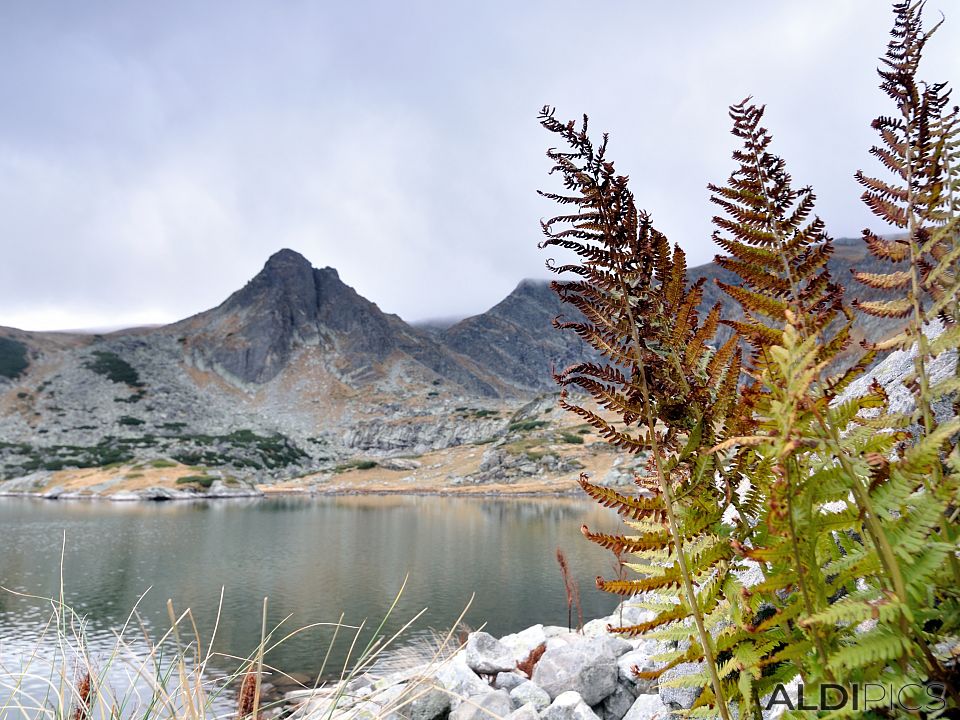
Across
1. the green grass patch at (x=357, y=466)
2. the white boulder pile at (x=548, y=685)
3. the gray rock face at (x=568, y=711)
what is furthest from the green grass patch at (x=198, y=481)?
the gray rock face at (x=568, y=711)

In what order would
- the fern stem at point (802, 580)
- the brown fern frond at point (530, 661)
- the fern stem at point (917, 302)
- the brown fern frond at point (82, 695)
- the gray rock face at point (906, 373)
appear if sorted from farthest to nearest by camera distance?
the brown fern frond at point (530, 661) → the gray rock face at point (906, 373) → the brown fern frond at point (82, 695) → the fern stem at point (917, 302) → the fern stem at point (802, 580)

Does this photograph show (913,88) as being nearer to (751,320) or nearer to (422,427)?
(751,320)

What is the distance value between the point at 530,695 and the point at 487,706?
3.77ft

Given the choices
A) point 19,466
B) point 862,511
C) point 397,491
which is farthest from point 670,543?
point 19,466

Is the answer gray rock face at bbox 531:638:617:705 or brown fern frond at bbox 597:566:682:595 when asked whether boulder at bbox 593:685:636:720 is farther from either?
brown fern frond at bbox 597:566:682:595

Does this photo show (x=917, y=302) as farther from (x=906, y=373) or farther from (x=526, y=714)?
(x=526, y=714)

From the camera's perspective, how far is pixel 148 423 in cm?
13325

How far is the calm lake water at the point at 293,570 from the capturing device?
2159cm

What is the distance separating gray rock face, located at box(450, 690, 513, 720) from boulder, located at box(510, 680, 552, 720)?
0.28 meters

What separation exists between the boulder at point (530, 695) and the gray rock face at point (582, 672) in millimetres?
258

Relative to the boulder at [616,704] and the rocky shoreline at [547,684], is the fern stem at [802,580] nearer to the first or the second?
the rocky shoreline at [547,684]

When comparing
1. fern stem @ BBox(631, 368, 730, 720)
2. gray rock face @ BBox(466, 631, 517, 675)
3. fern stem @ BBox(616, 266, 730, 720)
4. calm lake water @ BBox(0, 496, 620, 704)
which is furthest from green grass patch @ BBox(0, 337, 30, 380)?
fern stem @ BBox(631, 368, 730, 720)

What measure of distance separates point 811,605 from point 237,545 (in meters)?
44.4

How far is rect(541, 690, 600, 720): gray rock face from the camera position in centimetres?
800
